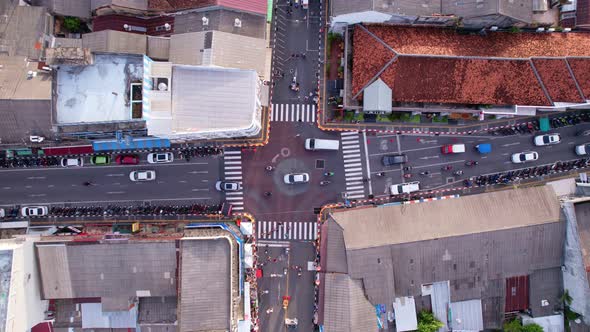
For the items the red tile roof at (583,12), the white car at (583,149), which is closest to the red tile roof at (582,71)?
the red tile roof at (583,12)

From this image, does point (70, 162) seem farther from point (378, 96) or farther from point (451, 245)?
point (451, 245)

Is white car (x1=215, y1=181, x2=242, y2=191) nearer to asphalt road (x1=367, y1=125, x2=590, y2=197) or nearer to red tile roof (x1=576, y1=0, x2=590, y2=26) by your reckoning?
asphalt road (x1=367, y1=125, x2=590, y2=197)

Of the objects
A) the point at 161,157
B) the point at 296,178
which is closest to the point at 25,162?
the point at 161,157

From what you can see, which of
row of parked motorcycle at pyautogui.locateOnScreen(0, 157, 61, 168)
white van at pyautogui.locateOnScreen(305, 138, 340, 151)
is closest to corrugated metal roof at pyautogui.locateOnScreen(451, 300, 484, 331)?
white van at pyautogui.locateOnScreen(305, 138, 340, 151)

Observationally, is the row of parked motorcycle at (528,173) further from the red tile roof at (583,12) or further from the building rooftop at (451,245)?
the red tile roof at (583,12)

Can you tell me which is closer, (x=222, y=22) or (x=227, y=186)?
(x=222, y=22)
